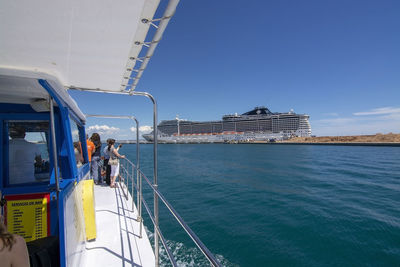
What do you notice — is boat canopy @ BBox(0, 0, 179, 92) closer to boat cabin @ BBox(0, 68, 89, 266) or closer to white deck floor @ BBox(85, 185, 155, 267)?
boat cabin @ BBox(0, 68, 89, 266)

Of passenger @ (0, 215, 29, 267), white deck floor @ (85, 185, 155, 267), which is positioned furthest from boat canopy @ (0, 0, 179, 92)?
white deck floor @ (85, 185, 155, 267)

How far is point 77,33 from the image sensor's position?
1.12 meters

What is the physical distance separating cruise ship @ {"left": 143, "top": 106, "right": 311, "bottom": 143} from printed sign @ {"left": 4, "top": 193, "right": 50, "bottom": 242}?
60463 mm

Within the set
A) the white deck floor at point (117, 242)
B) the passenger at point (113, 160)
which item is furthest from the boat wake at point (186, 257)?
the passenger at point (113, 160)

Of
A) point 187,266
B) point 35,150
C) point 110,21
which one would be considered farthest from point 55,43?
point 187,266

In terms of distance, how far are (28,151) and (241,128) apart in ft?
212

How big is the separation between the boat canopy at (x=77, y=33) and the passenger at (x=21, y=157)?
72 centimetres

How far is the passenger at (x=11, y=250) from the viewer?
0.82 metres

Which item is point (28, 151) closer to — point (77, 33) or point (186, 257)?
point (77, 33)

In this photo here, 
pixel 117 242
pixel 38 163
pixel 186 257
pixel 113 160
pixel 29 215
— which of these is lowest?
pixel 186 257

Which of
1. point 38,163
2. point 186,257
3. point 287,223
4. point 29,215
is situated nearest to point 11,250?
point 29,215

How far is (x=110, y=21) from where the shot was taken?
3.38ft

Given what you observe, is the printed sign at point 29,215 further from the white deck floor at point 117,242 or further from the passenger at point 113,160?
the passenger at point 113,160

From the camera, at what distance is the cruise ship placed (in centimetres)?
5853
